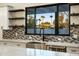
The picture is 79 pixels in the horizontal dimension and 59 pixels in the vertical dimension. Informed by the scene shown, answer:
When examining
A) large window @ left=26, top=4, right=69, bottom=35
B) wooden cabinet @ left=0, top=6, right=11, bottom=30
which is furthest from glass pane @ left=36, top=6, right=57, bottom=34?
wooden cabinet @ left=0, top=6, right=11, bottom=30

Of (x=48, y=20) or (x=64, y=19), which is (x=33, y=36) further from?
(x=64, y=19)

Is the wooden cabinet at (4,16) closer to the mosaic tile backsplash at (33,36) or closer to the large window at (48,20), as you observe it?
the mosaic tile backsplash at (33,36)

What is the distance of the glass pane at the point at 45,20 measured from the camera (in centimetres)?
157

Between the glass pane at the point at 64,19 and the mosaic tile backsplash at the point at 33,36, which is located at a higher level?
the glass pane at the point at 64,19

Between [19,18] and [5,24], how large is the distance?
17cm

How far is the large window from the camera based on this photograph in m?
1.55

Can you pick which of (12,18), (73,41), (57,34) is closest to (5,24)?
(12,18)

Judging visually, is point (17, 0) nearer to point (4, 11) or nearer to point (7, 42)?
point (4, 11)

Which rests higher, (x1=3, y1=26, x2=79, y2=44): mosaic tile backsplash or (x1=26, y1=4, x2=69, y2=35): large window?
(x1=26, y1=4, x2=69, y2=35): large window

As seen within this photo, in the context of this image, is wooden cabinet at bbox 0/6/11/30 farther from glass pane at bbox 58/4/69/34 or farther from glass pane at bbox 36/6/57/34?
glass pane at bbox 58/4/69/34

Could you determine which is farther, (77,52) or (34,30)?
(34,30)

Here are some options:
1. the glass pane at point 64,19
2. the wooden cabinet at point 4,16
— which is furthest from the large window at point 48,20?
the wooden cabinet at point 4,16

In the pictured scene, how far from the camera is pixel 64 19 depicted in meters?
1.56

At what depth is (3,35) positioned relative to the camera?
5.21 feet
